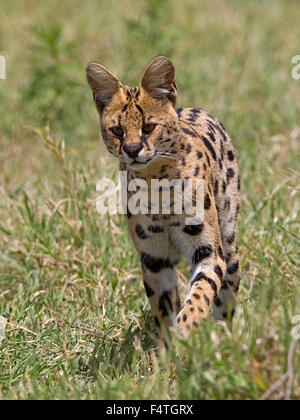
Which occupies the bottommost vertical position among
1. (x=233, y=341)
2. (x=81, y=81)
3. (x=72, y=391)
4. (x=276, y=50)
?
(x=72, y=391)

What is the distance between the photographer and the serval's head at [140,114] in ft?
13.5

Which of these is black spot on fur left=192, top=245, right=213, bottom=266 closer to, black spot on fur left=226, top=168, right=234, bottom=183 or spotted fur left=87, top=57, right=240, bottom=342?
spotted fur left=87, top=57, right=240, bottom=342

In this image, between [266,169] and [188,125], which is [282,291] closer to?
[188,125]

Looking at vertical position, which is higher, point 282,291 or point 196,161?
point 196,161

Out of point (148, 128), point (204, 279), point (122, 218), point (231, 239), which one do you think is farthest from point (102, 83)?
point (122, 218)

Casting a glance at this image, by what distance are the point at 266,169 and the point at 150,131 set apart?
247cm

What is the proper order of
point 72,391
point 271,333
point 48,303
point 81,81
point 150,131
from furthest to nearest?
point 81,81 < point 48,303 < point 150,131 < point 72,391 < point 271,333

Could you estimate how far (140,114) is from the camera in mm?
4207

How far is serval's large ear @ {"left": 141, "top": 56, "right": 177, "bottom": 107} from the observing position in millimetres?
4289

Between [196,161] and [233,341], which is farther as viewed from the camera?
[196,161]

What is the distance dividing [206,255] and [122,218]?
68.4 inches

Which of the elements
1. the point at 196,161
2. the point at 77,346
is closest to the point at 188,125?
the point at 196,161

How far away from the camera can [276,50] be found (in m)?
9.75

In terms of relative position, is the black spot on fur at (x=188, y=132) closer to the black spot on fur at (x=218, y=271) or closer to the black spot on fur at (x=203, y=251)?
the black spot on fur at (x=203, y=251)
